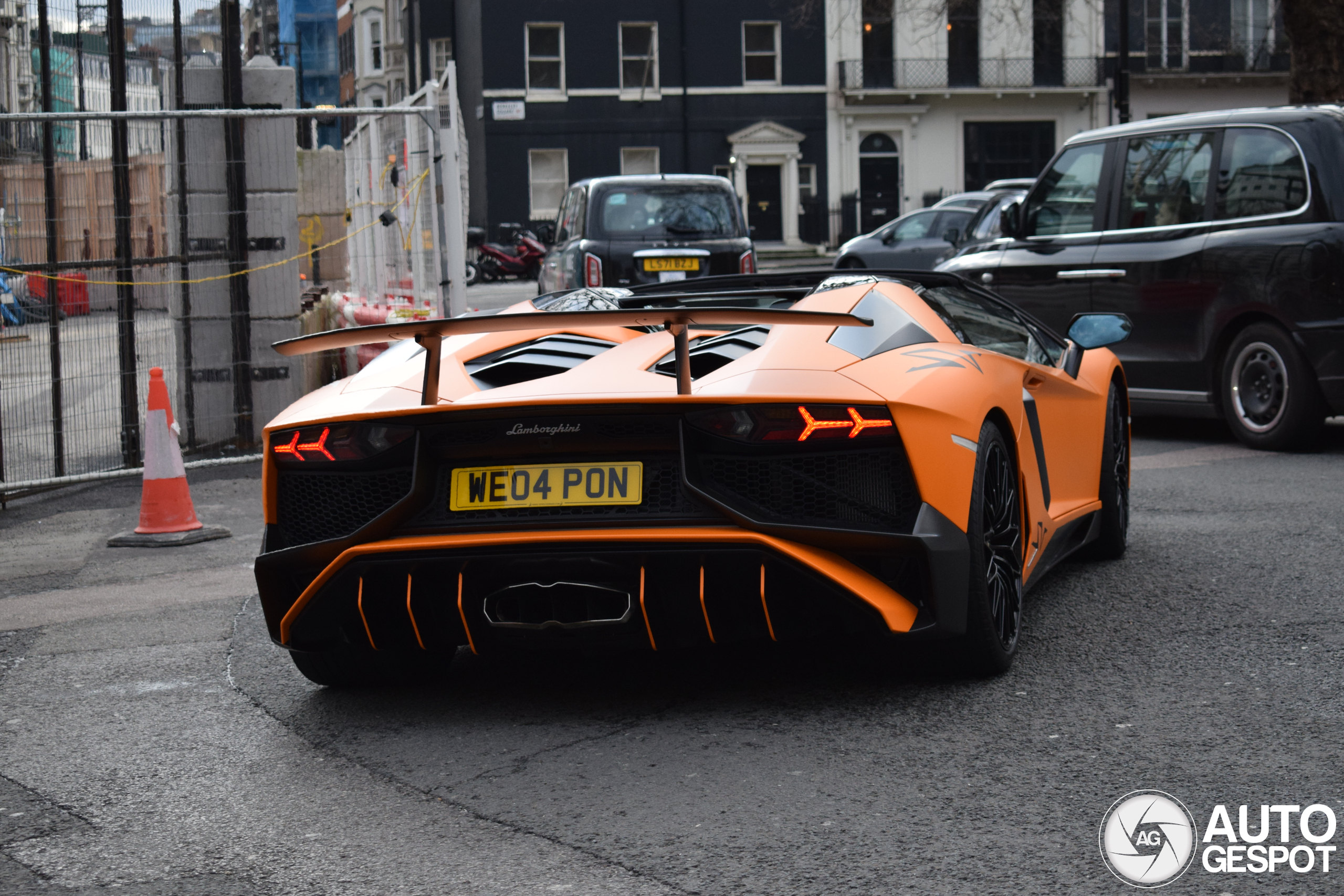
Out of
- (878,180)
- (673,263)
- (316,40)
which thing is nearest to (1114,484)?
(673,263)

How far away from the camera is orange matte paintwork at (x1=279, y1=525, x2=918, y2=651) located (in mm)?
3850

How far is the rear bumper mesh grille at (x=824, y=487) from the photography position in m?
3.92

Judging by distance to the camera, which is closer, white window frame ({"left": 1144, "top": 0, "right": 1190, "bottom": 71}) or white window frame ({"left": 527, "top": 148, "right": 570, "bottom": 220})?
white window frame ({"left": 527, "top": 148, "right": 570, "bottom": 220})

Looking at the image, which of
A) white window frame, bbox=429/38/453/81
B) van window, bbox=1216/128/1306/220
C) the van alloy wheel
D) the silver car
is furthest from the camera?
white window frame, bbox=429/38/453/81

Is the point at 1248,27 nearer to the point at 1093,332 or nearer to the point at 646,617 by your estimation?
the point at 1093,332

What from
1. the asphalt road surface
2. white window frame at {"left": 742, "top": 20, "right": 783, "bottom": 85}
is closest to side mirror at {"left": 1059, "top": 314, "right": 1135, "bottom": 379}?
the asphalt road surface

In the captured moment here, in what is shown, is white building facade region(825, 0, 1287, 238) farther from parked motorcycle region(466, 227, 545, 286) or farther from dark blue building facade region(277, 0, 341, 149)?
dark blue building facade region(277, 0, 341, 149)

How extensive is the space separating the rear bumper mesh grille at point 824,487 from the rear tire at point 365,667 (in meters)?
1.19

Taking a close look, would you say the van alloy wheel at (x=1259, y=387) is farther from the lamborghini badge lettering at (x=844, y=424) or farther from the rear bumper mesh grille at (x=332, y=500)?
the rear bumper mesh grille at (x=332, y=500)

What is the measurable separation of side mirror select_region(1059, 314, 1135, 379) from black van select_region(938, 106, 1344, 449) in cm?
355

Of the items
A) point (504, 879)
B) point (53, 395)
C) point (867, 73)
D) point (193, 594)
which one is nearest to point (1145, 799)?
point (504, 879)

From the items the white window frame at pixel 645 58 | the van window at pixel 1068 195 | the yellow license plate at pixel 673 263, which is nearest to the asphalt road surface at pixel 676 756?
the van window at pixel 1068 195

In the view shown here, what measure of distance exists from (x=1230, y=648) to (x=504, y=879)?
8.37ft

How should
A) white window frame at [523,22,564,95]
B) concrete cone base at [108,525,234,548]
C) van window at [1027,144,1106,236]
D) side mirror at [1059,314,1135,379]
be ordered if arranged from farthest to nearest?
white window frame at [523,22,564,95] → van window at [1027,144,1106,236] → concrete cone base at [108,525,234,548] → side mirror at [1059,314,1135,379]
